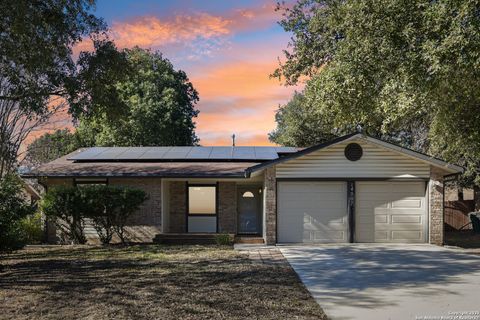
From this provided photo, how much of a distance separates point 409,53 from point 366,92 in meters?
2.07

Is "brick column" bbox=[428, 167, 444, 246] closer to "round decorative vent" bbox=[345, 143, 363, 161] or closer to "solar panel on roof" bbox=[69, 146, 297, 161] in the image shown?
"round decorative vent" bbox=[345, 143, 363, 161]

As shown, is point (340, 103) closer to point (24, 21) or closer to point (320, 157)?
point (320, 157)

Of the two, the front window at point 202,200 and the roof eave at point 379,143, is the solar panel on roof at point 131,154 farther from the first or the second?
the roof eave at point 379,143

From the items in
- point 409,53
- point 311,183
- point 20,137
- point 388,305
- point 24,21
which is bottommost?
point 388,305

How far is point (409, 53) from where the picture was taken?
11.3 m

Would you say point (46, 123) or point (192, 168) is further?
point (192, 168)

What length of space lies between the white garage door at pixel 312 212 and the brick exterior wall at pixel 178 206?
4.64m

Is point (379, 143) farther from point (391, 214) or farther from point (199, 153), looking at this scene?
point (199, 153)

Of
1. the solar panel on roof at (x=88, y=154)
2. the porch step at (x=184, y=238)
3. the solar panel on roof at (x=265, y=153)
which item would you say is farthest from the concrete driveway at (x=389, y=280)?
the solar panel on roof at (x=88, y=154)

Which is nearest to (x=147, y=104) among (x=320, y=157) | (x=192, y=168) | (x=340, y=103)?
(x=192, y=168)

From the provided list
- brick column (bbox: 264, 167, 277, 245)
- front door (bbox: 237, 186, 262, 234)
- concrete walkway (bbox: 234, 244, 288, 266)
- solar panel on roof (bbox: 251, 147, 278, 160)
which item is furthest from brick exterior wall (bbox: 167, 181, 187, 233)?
brick column (bbox: 264, 167, 277, 245)

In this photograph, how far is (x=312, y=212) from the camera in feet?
57.0

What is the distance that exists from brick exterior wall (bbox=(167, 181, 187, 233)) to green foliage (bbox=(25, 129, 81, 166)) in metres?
14.3

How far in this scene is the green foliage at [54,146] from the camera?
32.6 meters
